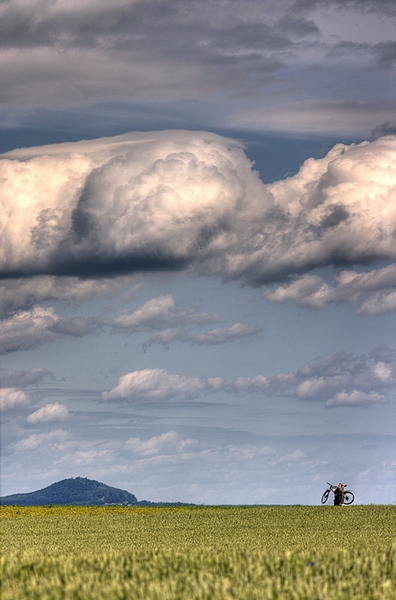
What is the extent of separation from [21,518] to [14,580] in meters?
46.1

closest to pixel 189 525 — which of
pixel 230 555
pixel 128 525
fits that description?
pixel 128 525

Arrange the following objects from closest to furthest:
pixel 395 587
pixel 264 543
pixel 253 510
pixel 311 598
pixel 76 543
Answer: pixel 311 598 → pixel 395 587 → pixel 264 543 → pixel 76 543 → pixel 253 510

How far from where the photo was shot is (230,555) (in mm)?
16000

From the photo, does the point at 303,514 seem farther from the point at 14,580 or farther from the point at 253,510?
the point at 14,580

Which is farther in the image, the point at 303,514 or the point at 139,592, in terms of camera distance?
the point at 303,514

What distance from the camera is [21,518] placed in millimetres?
58062

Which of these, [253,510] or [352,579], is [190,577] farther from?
[253,510]

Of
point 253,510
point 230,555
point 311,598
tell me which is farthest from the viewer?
point 253,510

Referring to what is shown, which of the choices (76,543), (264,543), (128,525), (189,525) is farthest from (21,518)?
(264,543)

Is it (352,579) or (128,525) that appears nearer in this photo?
(352,579)

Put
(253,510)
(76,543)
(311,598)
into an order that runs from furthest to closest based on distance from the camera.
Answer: (253,510) → (76,543) → (311,598)

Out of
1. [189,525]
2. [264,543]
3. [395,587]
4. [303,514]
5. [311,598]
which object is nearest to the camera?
[311,598]

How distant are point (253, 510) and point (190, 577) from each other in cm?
4875

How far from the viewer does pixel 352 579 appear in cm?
1391
